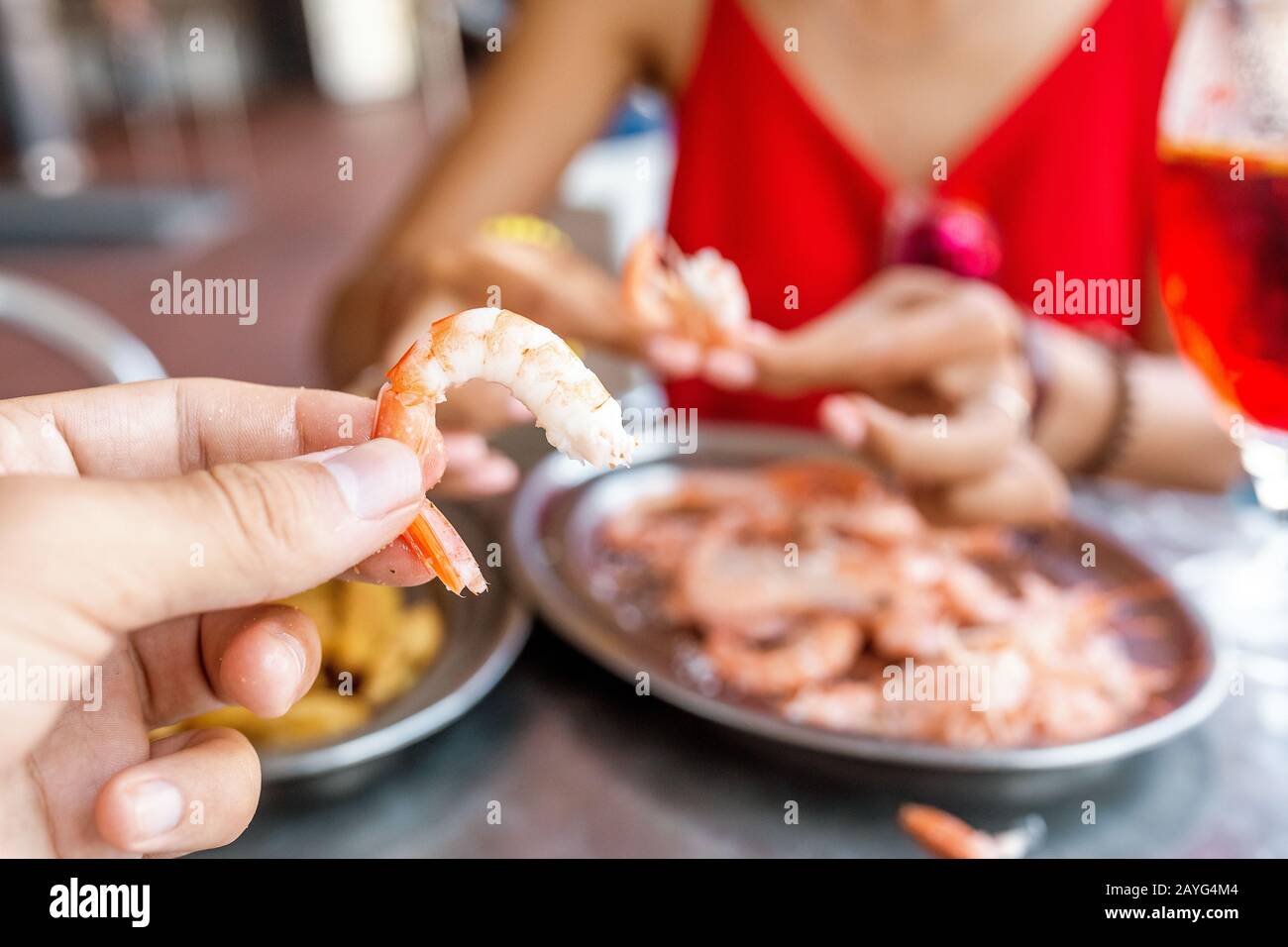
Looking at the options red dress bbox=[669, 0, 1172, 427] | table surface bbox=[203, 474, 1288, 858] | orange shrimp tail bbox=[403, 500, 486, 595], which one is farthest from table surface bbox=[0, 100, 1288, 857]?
red dress bbox=[669, 0, 1172, 427]

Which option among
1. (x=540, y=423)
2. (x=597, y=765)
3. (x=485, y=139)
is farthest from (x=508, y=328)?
(x=485, y=139)

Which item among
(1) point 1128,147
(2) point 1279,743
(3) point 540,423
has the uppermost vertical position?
(1) point 1128,147

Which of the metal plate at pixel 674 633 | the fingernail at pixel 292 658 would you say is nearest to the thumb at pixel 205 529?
the fingernail at pixel 292 658

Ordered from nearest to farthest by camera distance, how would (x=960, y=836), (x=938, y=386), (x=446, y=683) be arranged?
(x=960, y=836)
(x=446, y=683)
(x=938, y=386)

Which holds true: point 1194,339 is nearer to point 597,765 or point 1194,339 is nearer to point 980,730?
point 980,730

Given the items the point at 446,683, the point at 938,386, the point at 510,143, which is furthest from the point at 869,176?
the point at 446,683

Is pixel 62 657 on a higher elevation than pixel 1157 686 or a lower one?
Result: higher

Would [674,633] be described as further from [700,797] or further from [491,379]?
[491,379]
